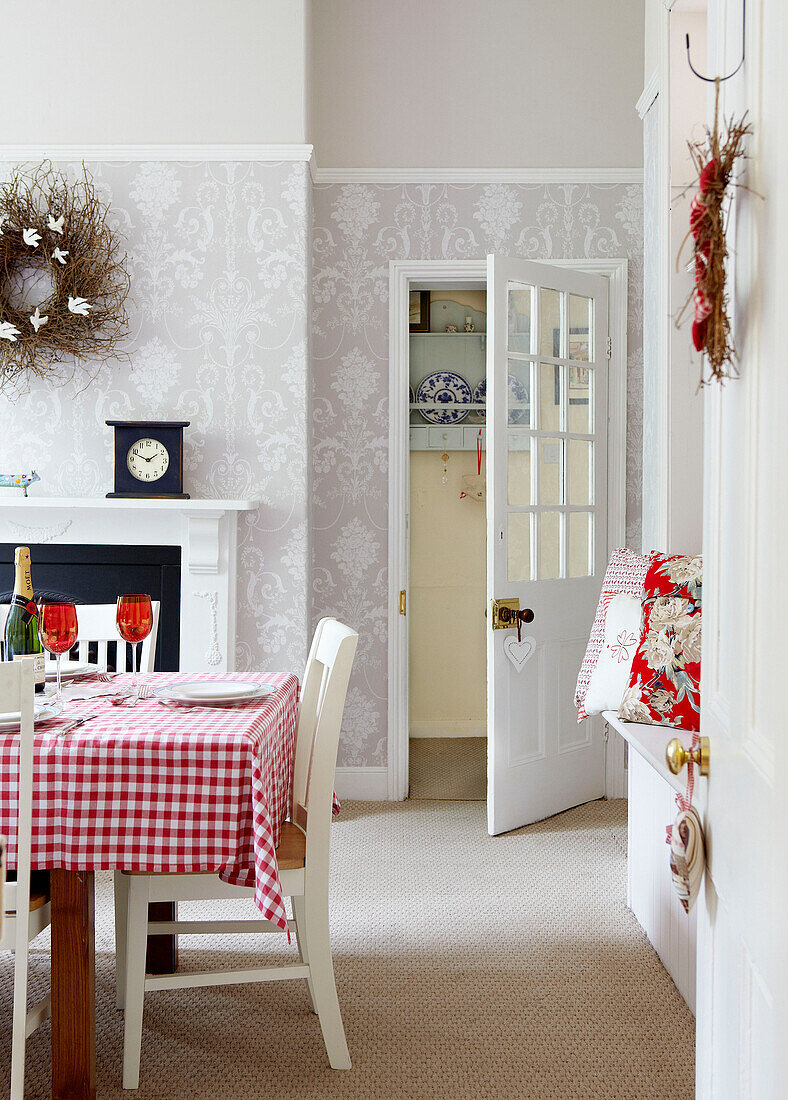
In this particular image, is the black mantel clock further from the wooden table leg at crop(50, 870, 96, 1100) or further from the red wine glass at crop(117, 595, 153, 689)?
the wooden table leg at crop(50, 870, 96, 1100)

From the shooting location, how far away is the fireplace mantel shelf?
11.8ft

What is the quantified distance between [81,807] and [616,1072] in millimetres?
1273

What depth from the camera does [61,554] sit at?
3.77m

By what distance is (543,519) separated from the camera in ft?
12.4

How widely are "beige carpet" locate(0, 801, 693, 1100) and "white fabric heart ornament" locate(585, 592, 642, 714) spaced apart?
71 cm

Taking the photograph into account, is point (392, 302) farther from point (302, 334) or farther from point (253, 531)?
point (253, 531)

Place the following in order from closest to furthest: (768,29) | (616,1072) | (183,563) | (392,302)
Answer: (768,29)
(616,1072)
(183,563)
(392,302)

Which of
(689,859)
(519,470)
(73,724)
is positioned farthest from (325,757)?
(519,470)

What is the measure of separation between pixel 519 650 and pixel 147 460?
5.30 feet

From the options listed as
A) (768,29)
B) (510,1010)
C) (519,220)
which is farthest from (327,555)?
(768,29)

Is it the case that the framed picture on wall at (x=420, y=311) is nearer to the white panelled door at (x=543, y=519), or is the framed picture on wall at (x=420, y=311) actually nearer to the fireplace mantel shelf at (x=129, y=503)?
the white panelled door at (x=543, y=519)

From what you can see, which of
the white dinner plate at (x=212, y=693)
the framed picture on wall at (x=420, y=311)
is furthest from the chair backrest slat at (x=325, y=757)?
the framed picture on wall at (x=420, y=311)

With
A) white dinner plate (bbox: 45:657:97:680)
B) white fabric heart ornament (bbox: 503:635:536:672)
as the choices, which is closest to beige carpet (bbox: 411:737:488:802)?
white fabric heart ornament (bbox: 503:635:536:672)

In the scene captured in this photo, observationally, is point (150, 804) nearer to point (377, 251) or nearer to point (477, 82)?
point (377, 251)
